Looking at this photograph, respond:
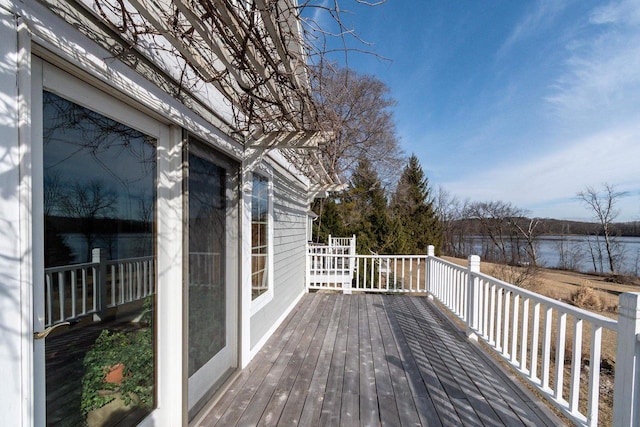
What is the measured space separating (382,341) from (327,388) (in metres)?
1.29

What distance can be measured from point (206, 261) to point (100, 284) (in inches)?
35.5

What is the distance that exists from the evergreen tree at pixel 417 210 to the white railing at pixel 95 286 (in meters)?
16.6

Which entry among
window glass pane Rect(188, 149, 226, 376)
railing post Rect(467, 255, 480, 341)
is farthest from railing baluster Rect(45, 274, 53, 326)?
railing post Rect(467, 255, 480, 341)

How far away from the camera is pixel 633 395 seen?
1.51 meters

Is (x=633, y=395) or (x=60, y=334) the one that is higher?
(x=60, y=334)

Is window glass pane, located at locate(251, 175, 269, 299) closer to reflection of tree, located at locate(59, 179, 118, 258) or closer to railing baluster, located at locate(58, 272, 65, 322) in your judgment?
reflection of tree, located at locate(59, 179, 118, 258)

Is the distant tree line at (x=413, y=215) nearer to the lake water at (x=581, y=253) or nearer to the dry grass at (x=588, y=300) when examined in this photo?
the lake water at (x=581, y=253)

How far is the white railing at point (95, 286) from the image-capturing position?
1.13 meters

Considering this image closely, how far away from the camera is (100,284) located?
4.51 feet

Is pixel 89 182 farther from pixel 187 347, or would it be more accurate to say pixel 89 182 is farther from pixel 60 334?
pixel 187 347

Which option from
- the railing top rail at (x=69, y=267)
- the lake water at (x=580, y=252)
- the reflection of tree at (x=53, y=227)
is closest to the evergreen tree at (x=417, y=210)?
the lake water at (x=580, y=252)

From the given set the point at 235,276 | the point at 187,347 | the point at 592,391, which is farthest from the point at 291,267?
the point at 592,391

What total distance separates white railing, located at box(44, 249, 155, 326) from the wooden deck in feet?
3.91

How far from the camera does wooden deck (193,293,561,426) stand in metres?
2.17
